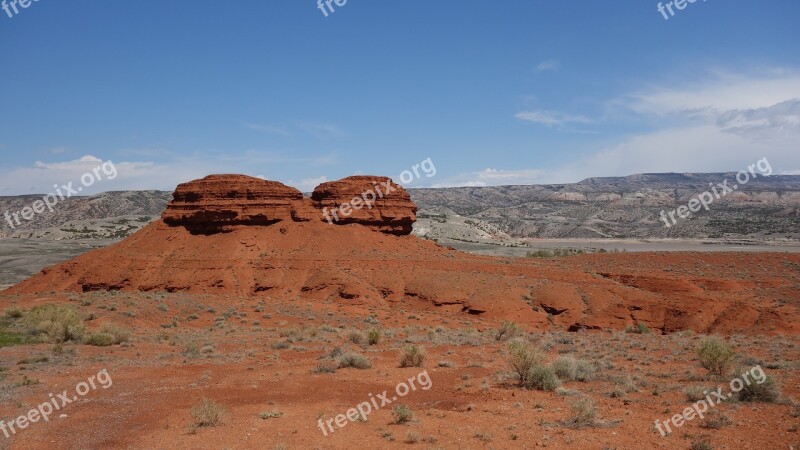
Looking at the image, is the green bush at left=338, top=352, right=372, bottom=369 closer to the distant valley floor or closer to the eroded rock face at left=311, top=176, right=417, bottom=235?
the eroded rock face at left=311, top=176, right=417, bottom=235

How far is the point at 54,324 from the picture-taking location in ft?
60.6

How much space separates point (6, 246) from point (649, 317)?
79.0 metres

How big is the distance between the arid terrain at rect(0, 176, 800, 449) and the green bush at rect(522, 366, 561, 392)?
6 centimetres

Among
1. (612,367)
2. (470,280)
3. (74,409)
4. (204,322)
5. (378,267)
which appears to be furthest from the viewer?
(378,267)

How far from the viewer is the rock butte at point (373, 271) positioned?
26.3 m

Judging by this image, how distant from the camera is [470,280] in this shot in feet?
99.0

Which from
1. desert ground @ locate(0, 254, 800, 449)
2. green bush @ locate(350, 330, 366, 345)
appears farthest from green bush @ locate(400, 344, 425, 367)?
green bush @ locate(350, 330, 366, 345)

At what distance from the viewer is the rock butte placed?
86.4 ft

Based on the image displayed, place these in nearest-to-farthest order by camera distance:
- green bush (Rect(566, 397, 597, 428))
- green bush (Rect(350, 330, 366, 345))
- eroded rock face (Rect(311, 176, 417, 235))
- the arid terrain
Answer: green bush (Rect(566, 397, 597, 428)) < the arid terrain < green bush (Rect(350, 330, 366, 345)) < eroded rock face (Rect(311, 176, 417, 235))

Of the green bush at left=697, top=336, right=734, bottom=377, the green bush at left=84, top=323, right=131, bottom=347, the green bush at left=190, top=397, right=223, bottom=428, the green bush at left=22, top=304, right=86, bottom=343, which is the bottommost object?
the green bush at left=697, top=336, right=734, bottom=377

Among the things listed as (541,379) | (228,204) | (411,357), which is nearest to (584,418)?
(541,379)

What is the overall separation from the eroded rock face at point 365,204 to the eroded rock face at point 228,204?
1982 millimetres

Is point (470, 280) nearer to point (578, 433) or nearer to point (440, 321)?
point (440, 321)

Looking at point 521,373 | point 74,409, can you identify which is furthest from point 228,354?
point 521,373
